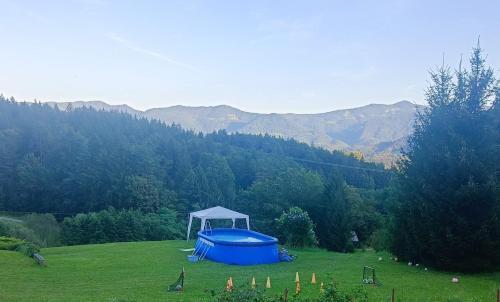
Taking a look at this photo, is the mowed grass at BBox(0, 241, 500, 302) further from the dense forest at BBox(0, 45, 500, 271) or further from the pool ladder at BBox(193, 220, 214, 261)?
the dense forest at BBox(0, 45, 500, 271)

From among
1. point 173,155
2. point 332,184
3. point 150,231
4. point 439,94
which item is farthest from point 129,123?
point 439,94

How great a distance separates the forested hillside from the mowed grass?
18.9 meters

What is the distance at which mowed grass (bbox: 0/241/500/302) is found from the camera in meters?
10.3

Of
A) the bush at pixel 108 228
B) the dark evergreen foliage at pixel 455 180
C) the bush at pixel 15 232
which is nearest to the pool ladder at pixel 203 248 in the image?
the dark evergreen foliage at pixel 455 180

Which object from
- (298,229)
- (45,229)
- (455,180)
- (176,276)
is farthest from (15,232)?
(455,180)

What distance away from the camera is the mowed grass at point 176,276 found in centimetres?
1027

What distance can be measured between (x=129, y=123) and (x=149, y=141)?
30.7 feet

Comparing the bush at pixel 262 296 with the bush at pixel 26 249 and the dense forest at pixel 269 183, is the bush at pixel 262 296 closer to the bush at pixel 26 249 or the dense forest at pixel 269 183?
the dense forest at pixel 269 183

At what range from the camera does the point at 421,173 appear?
48.3ft

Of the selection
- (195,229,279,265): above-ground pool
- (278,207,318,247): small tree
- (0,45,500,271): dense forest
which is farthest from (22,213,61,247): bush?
(278,207,318,247): small tree

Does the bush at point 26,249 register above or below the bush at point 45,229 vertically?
above

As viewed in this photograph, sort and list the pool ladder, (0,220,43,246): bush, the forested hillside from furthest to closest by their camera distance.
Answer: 1. the forested hillside
2. (0,220,43,246): bush
3. the pool ladder

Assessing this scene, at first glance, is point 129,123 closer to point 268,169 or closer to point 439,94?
point 268,169

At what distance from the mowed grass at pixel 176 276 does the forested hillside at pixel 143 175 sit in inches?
744
